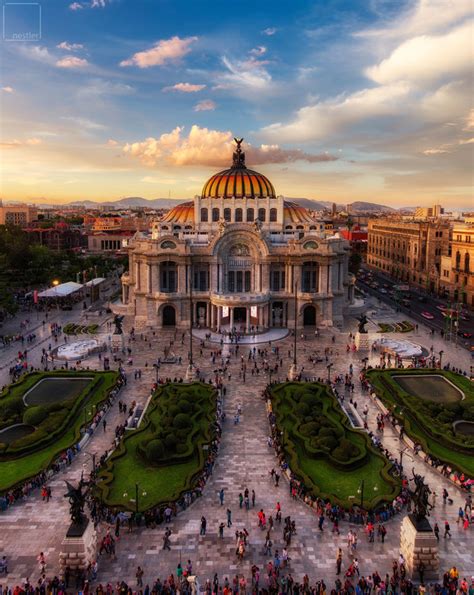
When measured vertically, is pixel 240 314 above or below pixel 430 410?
above

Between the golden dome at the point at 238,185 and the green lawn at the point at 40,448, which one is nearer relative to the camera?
the green lawn at the point at 40,448

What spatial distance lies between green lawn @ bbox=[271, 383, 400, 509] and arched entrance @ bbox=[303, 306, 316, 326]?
33.4 m

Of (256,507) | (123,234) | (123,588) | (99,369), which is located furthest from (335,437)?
(123,234)

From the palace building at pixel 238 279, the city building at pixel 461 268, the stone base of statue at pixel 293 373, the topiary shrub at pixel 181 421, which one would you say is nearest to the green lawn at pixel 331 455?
the stone base of statue at pixel 293 373

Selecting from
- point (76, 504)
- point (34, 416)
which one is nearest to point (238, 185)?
point (34, 416)

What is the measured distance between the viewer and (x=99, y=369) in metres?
55.6

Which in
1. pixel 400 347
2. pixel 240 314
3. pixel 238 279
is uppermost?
pixel 238 279

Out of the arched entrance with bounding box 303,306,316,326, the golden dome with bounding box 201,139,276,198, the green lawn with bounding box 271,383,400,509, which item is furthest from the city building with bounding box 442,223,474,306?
the green lawn with bounding box 271,383,400,509

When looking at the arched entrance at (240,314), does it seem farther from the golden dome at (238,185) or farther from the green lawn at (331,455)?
the green lawn at (331,455)

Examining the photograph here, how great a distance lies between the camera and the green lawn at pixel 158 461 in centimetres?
3077

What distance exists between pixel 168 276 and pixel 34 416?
129ft

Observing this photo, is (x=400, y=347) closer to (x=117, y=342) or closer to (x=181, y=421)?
(x=181, y=421)

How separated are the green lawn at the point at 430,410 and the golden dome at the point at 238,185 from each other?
145 feet

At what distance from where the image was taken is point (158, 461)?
34219mm
